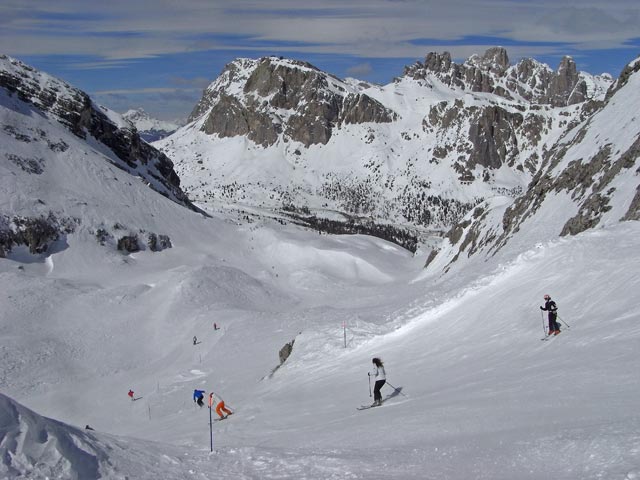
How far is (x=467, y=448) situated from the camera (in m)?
11.4

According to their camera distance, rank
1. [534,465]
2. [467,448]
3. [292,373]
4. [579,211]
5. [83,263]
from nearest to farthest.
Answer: [534,465]
[467,448]
[292,373]
[579,211]
[83,263]

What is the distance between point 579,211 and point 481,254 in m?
15.7

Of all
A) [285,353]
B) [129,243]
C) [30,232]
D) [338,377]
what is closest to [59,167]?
[30,232]

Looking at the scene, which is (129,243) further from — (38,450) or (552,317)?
(38,450)

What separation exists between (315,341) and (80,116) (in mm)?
93336

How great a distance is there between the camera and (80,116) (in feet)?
355

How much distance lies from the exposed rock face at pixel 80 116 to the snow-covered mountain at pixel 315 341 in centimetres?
1283

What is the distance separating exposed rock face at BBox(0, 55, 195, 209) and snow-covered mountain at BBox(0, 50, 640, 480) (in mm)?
12828

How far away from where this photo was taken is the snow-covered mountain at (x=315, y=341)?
11211 millimetres

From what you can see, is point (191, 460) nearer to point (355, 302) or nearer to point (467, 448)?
point (467, 448)

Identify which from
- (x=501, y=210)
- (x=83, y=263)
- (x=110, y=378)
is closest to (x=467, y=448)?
(x=110, y=378)

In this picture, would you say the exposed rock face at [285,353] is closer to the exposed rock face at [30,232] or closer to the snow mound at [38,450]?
the snow mound at [38,450]

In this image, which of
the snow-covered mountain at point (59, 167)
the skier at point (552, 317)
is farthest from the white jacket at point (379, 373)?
the snow-covered mountain at point (59, 167)

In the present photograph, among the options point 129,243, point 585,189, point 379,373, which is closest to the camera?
point 379,373
